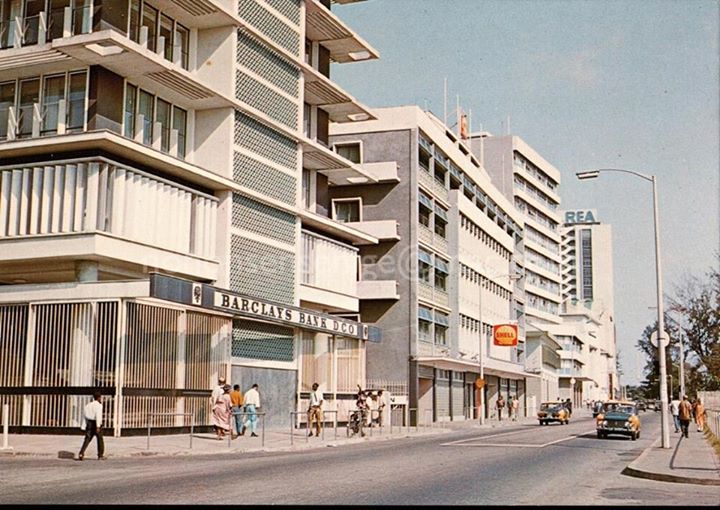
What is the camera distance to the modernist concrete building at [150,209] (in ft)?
93.4

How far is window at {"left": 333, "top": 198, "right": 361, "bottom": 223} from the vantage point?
181 feet

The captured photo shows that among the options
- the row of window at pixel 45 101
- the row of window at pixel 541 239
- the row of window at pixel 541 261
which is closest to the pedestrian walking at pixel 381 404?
the row of window at pixel 45 101

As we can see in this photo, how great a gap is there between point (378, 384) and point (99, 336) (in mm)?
27537

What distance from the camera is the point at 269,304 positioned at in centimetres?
3650

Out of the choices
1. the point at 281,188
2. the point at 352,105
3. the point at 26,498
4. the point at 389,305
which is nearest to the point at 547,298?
the point at 389,305

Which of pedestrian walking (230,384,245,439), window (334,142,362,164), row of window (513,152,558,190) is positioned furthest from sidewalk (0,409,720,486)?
row of window (513,152,558,190)

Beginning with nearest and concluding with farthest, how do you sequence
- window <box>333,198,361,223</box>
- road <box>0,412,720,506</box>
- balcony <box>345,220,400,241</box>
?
road <box>0,412,720,506</box> < balcony <box>345,220,400,241</box> < window <box>333,198,361,223</box>

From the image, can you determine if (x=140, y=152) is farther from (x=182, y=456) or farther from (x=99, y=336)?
(x=182, y=456)

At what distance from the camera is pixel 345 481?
15992 millimetres

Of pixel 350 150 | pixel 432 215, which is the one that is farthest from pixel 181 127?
pixel 432 215

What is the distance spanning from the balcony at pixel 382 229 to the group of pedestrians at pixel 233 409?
20.8 metres

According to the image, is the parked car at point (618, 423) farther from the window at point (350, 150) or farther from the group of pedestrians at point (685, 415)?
the window at point (350, 150)

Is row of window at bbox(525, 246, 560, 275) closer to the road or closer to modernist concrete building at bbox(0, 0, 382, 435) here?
modernist concrete building at bbox(0, 0, 382, 435)

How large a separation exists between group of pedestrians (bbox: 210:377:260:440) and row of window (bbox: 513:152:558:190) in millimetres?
83046
